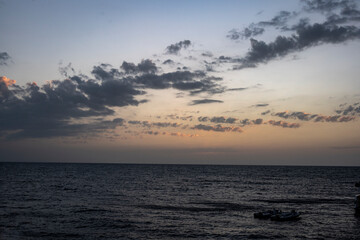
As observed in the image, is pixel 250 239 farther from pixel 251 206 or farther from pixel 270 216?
pixel 251 206

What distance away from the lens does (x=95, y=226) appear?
37219 millimetres

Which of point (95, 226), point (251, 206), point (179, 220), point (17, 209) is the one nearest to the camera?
point (95, 226)

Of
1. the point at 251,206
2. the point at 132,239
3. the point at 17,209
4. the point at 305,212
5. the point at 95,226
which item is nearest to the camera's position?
the point at 132,239

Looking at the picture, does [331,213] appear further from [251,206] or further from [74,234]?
[74,234]

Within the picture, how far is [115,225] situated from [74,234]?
553 cm

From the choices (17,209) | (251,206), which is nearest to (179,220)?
(251,206)

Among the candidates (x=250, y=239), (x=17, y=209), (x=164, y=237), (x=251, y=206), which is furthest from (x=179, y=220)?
(x=17, y=209)

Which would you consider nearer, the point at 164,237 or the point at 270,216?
the point at 164,237

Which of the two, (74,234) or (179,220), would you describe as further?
(179,220)

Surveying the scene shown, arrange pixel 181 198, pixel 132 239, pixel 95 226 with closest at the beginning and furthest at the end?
1. pixel 132 239
2. pixel 95 226
3. pixel 181 198

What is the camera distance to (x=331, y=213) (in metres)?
48.4

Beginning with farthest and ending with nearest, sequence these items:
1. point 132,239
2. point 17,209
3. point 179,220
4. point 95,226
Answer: point 17,209
point 179,220
point 95,226
point 132,239

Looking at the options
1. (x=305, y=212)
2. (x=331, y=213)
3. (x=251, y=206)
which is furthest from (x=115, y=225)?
(x=331, y=213)

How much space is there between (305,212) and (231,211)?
38.2ft
